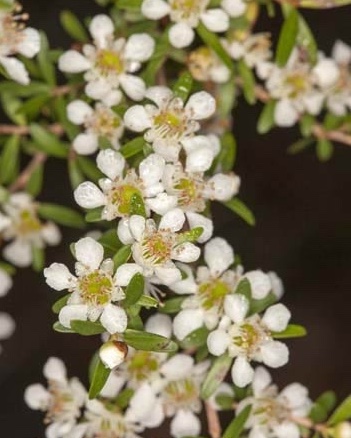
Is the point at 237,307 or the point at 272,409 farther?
the point at 272,409

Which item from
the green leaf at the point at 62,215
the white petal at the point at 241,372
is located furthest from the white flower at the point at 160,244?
the green leaf at the point at 62,215

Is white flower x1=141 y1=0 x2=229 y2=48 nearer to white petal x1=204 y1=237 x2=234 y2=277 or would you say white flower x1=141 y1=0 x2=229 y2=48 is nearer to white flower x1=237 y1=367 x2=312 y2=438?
white petal x1=204 y1=237 x2=234 y2=277

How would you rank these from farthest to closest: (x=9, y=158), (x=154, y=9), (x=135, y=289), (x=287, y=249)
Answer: (x=287, y=249)
(x=9, y=158)
(x=154, y=9)
(x=135, y=289)

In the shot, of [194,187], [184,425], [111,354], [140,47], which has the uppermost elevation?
[140,47]

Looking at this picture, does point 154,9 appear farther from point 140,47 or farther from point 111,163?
point 111,163

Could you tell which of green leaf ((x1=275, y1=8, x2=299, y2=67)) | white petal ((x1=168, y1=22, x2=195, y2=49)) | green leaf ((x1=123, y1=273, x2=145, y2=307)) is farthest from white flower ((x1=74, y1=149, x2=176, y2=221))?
green leaf ((x1=275, y1=8, x2=299, y2=67))

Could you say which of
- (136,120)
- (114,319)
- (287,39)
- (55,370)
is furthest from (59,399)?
(287,39)
